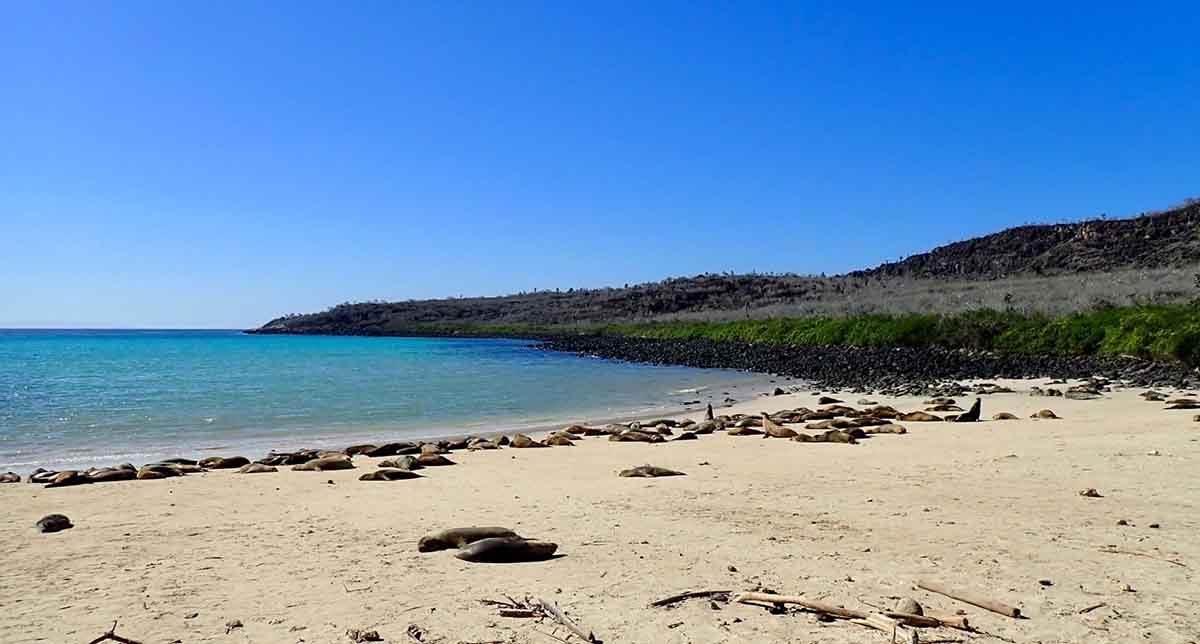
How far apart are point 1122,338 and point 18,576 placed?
2776 centimetres

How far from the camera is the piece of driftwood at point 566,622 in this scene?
4.67 m

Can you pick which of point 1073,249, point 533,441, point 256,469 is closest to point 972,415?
point 533,441

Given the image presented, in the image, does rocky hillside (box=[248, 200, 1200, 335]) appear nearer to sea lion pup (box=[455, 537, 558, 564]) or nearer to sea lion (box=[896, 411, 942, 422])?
sea lion (box=[896, 411, 942, 422])

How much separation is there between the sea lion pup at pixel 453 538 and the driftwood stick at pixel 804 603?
2.24 m

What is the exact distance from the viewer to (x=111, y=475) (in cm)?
1180

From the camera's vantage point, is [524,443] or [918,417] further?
[918,417]

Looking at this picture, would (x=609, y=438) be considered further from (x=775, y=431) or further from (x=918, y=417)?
(x=918, y=417)

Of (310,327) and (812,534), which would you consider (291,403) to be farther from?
(310,327)

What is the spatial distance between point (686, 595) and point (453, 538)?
2359 millimetres

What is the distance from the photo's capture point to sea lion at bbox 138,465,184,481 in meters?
11.9

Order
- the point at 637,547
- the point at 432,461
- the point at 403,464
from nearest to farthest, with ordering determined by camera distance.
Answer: the point at 637,547 → the point at 403,464 → the point at 432,461

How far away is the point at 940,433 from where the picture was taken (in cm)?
1420

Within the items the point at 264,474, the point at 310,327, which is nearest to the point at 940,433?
the point at 264,474

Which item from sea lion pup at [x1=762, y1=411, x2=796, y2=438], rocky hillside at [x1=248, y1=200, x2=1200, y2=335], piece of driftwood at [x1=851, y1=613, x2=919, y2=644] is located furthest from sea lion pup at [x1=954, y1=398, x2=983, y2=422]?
rocky hillside at [x1=248, y1=200, x2=1200, y2=335]
